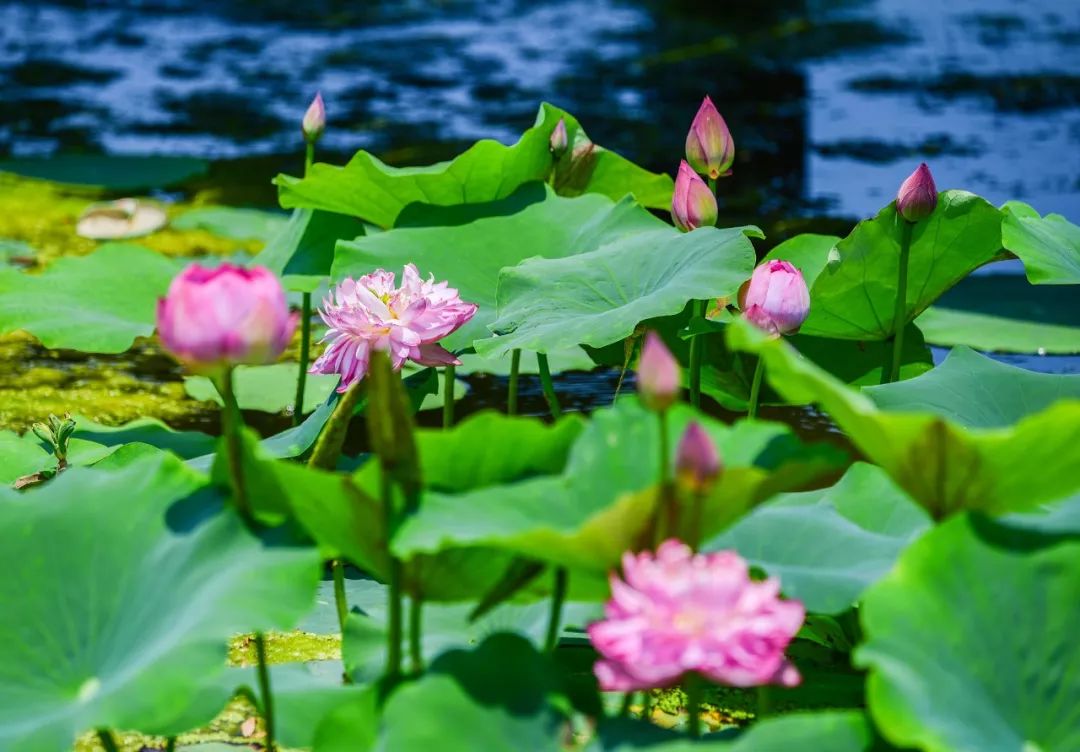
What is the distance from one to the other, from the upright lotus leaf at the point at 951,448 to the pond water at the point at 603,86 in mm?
1175

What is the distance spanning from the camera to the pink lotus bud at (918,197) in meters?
1.33

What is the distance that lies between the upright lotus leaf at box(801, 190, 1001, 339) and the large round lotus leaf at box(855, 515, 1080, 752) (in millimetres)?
717

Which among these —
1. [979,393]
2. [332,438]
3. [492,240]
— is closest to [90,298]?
[492,240]

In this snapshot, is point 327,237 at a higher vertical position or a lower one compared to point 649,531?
lower

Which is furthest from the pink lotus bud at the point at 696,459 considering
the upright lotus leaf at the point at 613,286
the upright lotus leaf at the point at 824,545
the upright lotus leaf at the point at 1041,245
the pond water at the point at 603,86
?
the pond water at the point at 603,86

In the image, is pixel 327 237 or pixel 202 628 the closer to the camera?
pixel 202 628

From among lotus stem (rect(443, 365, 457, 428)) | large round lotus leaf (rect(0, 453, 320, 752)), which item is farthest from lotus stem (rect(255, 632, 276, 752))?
lotus stem (rect(443, 365, 457, 428))

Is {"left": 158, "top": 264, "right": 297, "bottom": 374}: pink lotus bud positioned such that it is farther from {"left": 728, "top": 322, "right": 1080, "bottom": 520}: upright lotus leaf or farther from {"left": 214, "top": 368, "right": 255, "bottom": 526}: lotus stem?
{"left": 728, "top": 322, "right": 1080, "bottom": 520}: upright lotus leaf

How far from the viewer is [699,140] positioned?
1.33 metres

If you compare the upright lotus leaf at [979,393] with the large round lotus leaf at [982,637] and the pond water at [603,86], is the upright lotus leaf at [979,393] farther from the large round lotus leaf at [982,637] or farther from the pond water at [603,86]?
the pond water at [603,86]

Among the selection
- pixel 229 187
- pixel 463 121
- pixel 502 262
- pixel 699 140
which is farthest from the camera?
pixel 463 121

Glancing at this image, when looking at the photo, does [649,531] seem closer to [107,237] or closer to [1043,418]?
[1043,418]

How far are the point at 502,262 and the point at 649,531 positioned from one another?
31.5 inches

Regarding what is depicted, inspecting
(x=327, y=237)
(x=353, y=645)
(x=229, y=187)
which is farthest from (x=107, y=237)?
(x=353, y=645)
